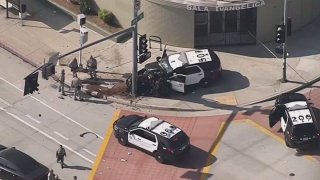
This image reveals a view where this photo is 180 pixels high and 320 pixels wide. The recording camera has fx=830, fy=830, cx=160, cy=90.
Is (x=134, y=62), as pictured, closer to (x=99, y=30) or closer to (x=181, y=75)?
(x=181, y=75)

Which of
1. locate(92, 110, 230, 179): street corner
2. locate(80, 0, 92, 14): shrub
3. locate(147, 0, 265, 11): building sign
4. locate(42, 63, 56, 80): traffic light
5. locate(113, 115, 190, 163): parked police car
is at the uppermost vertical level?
locate(147, 0, 265, 11): building sign

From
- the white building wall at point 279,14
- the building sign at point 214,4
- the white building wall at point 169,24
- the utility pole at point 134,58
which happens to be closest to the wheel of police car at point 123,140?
the utility pole at point 134,58

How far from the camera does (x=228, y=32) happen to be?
158 ft

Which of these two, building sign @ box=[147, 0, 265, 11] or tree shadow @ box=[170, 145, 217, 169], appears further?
building sign @ box=[147, 0, 265, 11]

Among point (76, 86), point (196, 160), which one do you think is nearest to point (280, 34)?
point (196, 160)

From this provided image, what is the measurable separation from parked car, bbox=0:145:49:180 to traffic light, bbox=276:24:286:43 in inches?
545

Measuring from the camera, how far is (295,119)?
39.2 metres

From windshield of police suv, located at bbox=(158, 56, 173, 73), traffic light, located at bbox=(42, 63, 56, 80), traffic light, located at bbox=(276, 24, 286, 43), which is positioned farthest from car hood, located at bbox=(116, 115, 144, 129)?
traffic light, located at bbox=(276, 24, 286, 43)

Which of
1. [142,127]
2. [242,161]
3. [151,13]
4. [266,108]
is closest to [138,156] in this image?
[142,127]

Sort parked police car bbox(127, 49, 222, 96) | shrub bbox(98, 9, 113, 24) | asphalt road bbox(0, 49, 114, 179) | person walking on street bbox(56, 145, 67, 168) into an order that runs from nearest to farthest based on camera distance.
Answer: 1. person walking on street bbox(56, 145, 67, 168)
2. asphalt road bbox(0, 49, 114, 179)
3. parked police car bbox(127, 49, 222, 96)
4. shrub bbox(98, 9, 113, 24)

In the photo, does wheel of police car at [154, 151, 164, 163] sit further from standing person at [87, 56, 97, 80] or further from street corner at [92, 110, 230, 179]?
standing person at [87, 56, 97, 80]

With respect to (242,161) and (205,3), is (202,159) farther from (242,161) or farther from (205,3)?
(205,3)

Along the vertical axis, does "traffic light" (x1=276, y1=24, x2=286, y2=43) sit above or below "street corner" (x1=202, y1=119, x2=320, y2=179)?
above

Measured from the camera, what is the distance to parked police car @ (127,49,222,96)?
4369cm
